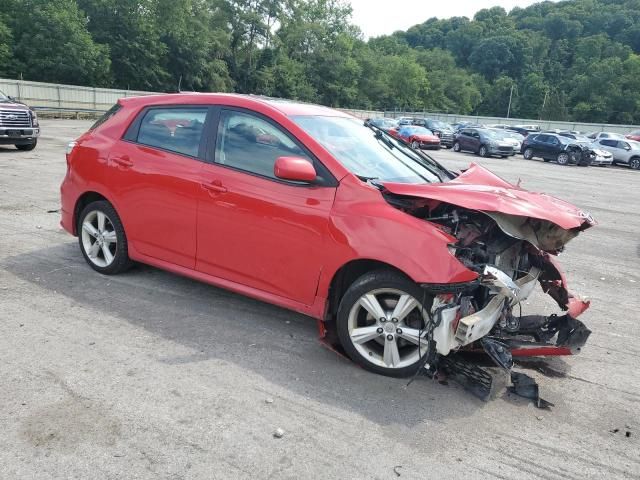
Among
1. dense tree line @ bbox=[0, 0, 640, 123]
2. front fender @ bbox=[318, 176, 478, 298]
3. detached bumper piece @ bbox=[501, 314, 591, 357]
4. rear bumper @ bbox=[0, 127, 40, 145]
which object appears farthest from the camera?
dense tree line @ bbox=[0, 0, 640, 123]

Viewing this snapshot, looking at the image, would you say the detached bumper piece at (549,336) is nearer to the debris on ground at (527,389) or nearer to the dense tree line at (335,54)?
the debris on ground at (527,389)

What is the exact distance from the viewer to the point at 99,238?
5.25 m

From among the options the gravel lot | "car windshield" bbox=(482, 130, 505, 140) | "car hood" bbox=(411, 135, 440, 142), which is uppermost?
"car windshield" bbox=(482, 130, 505, 140)

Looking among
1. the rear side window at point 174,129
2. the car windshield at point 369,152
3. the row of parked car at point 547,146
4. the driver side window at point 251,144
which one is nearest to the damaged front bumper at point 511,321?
the car windshield at point 369,152

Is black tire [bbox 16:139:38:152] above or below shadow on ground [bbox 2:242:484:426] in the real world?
above

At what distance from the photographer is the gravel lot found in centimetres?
279

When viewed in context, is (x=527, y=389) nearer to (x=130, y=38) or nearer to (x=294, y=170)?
(x=294, y=170)

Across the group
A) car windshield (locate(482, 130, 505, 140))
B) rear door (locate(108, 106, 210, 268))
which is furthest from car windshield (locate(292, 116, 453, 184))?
car windshield (locate(482, 130, 505, 140))

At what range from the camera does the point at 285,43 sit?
7650cm

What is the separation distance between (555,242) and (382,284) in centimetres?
127

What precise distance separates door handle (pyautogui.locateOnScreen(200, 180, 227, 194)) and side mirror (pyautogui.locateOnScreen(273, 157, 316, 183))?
0.65 meters

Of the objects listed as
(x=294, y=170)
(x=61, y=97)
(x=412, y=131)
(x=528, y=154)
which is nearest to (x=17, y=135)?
(x=294, y=170)

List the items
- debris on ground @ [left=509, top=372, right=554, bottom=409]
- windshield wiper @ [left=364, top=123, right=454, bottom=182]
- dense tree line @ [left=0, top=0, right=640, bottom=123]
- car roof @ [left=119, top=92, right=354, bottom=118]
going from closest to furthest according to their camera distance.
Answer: debris on ground @ [left=509, top=372, right=554, bottom=409]
car roof @ [left=119, top=92, right=354, bottom=118]
windshield wiper @ [left=364, top=123, right=454, bottom=182]
dense tree line @ [left=0, top=0, right=640, bottom=123]

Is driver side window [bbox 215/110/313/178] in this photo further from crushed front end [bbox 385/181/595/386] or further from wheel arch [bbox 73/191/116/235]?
wheel arch [bbox 73/191/116/235]
